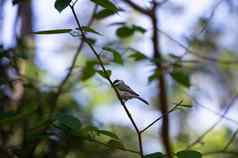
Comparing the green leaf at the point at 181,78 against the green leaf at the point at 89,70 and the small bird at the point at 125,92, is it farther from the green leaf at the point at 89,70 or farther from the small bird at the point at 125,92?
the small bird at the point at 125,92

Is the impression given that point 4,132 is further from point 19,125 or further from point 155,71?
point 155,71

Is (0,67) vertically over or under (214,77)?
over

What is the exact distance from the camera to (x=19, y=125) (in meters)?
1.94

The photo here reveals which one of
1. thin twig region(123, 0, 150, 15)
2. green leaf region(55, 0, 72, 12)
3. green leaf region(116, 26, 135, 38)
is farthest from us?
thin twig region(123, 0, 150, 15)

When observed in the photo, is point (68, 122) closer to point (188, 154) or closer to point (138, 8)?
point (188, 154)

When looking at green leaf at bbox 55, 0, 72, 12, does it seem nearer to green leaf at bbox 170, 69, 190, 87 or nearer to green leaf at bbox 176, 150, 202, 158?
green leaf at bbox 176, 150, 202, 158

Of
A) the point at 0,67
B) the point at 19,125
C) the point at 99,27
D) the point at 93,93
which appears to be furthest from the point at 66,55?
the point at 0,67

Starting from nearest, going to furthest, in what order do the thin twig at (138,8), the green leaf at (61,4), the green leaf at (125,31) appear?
the green leaf at (61,4), the green leaf at (125,31), the thin twig at (138,8)

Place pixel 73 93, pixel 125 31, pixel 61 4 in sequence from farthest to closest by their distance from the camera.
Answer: pixel 73 93
pixel 125 31
pixel 61 4

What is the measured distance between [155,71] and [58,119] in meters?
0.69

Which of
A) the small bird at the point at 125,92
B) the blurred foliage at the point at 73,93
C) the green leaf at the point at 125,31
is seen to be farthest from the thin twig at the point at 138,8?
the small bird at the point at 125,92

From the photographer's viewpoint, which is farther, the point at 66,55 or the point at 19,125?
the point at 66,55

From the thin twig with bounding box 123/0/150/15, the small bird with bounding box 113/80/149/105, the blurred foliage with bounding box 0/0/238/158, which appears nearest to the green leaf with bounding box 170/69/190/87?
the blurred foliage with bounding box 0/0/238/158

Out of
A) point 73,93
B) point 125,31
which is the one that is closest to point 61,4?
point 125,31
